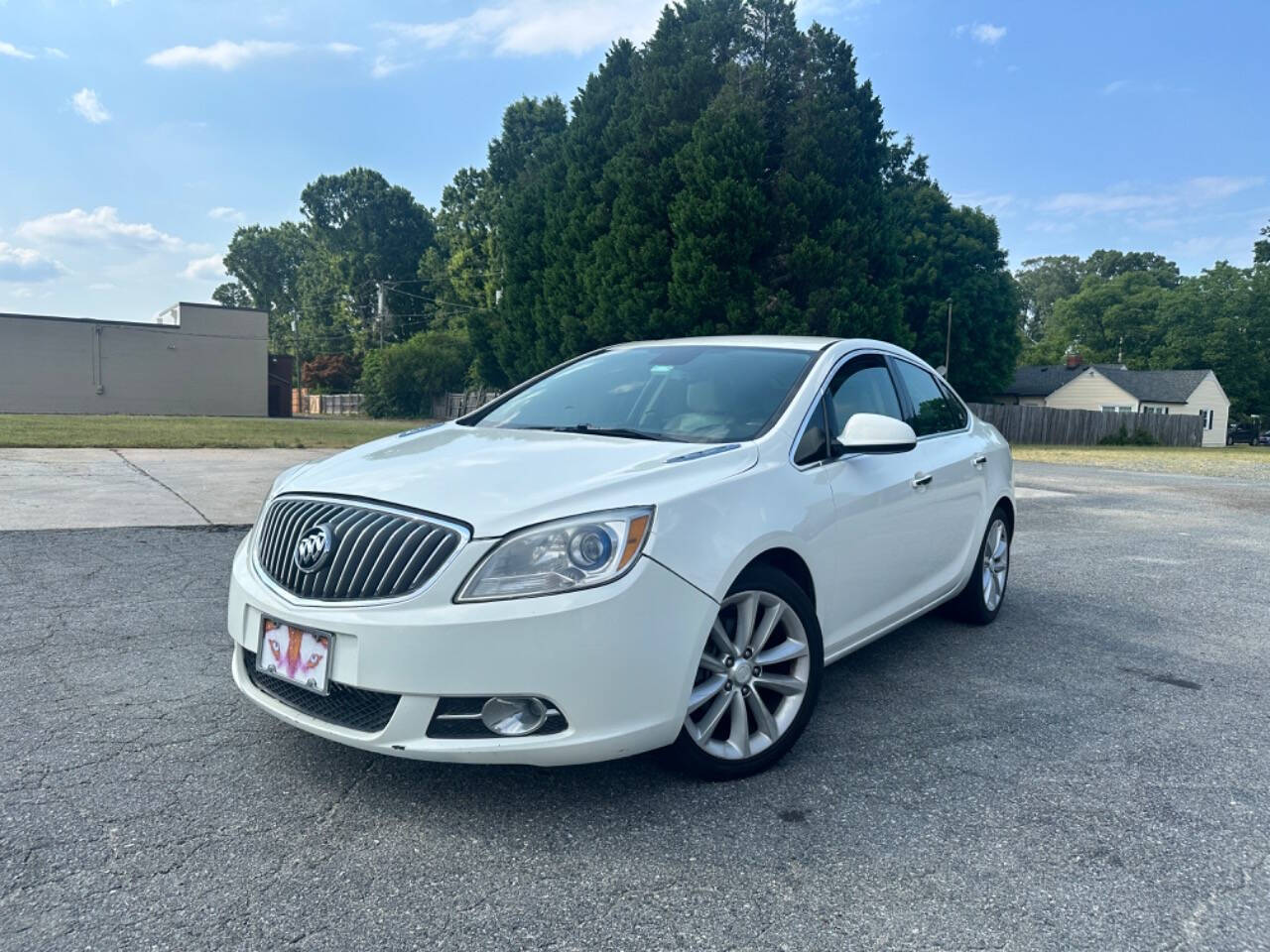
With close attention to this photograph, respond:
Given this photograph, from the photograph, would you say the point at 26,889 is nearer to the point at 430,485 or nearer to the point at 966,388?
the point at 430,485

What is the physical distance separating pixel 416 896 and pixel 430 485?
1.16 meters

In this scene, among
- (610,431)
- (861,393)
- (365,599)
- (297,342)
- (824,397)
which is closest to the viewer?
(365,599)

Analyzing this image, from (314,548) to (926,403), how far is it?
327 cm

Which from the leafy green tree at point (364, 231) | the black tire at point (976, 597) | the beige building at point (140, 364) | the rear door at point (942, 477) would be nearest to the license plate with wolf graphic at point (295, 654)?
the rear door at point (942, 477)

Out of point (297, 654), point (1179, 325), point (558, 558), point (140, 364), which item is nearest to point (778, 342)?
point (558, 558)

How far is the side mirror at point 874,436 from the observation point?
3.46 metres

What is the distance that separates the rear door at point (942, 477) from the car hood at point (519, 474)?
4.78ft

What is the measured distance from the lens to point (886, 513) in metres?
3.81

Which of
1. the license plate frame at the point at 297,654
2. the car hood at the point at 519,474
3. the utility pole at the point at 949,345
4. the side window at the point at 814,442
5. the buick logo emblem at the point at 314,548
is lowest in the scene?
the license plate frame at the point at 297,654

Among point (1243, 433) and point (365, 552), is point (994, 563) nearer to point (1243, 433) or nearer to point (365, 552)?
point (365, 552)

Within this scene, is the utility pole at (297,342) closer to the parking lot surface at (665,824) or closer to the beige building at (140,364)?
the beige building at (140,364)

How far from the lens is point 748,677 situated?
3.00 metres

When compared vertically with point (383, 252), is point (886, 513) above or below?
below

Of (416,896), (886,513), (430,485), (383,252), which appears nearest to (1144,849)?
(886,513)
